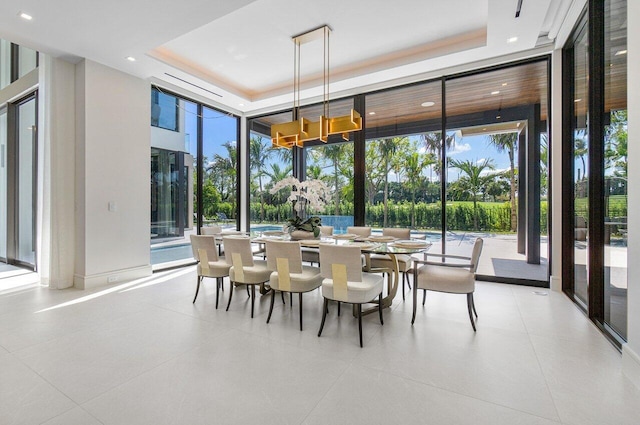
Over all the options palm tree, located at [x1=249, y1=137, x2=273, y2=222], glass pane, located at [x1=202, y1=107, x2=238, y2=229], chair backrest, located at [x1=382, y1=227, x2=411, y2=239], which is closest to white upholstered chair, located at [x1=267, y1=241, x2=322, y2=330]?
chair backrest, located at [x1=382, y1=227, x2=411, y2=239]

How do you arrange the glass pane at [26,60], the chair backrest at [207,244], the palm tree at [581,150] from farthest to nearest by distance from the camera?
the glass pane at [26,60], the chair backrest at [207,244], the palm tree at [581,150]

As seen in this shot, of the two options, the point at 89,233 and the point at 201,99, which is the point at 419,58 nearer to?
the point at 201,99

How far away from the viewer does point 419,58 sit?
4414mm

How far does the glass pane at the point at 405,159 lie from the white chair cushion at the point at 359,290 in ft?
8.33

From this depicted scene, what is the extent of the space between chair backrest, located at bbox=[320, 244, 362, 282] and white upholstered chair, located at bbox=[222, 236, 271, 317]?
88 centimetres

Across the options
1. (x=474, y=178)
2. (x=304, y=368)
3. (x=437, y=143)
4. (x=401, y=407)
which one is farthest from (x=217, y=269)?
(x=474, y=178)

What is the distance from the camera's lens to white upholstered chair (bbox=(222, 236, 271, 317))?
314cm

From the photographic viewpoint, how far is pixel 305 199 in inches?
151

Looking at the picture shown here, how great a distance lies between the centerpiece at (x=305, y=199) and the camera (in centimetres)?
359

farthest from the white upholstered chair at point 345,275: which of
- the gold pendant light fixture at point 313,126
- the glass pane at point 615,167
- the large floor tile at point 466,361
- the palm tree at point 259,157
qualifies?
the palm tree at point 259,157

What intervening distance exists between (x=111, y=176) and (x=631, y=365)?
598 centimetres

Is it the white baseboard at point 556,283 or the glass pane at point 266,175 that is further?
the glass pane at point 266,175

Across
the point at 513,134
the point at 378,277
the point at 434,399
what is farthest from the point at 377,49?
the point at 434,399

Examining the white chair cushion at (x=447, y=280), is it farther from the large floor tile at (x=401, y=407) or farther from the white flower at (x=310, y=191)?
the white flower at (x=310, y=191)
